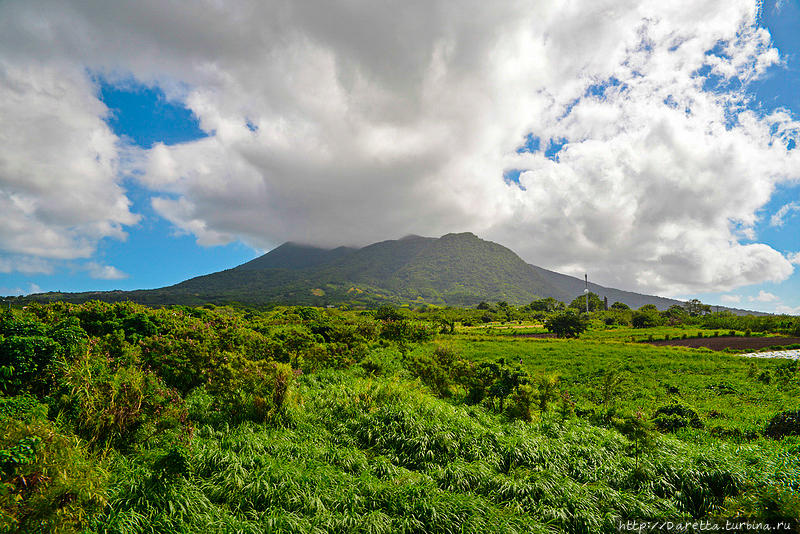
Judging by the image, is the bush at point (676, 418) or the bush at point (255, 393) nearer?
the bush at point (255, 393)

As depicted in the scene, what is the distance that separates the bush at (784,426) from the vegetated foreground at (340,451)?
0.05 meters

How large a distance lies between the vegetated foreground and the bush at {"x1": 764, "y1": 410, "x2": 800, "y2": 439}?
0.05 m

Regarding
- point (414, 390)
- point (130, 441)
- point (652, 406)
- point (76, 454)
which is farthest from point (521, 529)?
point (652, 406)

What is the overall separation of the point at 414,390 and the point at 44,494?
1023cm

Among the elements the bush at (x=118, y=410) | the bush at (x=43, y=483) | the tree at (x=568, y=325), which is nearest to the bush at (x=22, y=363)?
the bush at (x=118, y=410)

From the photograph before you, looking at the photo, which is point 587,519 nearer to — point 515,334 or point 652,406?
point 652,406

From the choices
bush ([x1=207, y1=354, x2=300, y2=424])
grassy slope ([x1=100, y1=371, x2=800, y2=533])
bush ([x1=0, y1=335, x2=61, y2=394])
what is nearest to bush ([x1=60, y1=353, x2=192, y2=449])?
bush ([x1=0, y1=335, x2=61, y2=394])

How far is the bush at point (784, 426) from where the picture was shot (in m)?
10.3

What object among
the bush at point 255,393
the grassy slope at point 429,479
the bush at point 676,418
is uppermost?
the bush at point 255,393

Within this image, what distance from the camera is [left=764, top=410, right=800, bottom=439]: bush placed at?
10.3 m

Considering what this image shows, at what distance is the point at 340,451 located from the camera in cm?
850

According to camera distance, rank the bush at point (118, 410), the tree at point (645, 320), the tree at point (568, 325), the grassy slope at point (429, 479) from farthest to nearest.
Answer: the tree at point (645, 320) → the tree at point (568, 325) → the bush at point (118, 410) → the grassy slope at point (429, 479)

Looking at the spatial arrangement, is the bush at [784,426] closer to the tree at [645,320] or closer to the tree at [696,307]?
the tree at [645,320]

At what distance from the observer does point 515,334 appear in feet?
185
